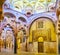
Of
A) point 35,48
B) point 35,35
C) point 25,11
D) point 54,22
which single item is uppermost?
point 25,11

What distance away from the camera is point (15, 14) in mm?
31203

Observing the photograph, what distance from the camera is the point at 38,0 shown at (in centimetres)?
3222

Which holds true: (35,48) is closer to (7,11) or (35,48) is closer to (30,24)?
(30,24)

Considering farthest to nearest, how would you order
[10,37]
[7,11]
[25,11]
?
[10,37] → [25,11] → [7,11]

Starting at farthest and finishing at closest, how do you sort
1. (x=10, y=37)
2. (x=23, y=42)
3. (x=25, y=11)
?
(x=10, y=37) → (x=23, y=42) → (x=25, y=11)

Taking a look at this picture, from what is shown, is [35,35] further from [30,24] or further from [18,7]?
[18,7]

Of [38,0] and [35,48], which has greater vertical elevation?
[38,0]

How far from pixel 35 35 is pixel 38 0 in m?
5.90

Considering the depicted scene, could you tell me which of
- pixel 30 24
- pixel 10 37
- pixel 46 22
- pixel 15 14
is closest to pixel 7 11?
pixel 15 14

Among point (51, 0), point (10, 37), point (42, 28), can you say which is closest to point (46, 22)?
point (42, 28)

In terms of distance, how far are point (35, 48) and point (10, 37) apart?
13271 millimetres

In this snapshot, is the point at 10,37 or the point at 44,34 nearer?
the point at 44,34

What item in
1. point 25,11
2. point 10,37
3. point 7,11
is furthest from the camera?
point 10,37

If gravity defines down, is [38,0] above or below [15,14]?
above
